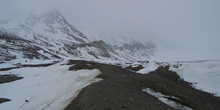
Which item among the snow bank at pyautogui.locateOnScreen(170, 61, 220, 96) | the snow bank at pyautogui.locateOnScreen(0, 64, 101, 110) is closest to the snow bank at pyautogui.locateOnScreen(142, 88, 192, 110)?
the snow bank at pyautogui.locateOnScreen(0, 64, 101, 110)

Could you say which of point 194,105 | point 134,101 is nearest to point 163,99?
point 194,105

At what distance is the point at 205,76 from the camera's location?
23.2 meters

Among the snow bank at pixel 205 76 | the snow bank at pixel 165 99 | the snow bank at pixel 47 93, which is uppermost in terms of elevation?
the snow bank at pixel 205 76

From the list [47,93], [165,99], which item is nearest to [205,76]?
[165,99]

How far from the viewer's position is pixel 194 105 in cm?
1098

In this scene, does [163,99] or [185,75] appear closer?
[163,99]

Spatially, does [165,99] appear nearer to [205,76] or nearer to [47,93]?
[47,93]

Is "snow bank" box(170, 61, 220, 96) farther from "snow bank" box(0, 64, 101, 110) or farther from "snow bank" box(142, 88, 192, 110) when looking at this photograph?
"snow bank" box(0, 64, 101, 110)

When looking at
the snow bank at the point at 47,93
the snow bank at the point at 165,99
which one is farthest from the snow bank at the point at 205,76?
the snow bank at the point at 47,93

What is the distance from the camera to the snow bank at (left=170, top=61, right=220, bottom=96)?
19858 millimetres

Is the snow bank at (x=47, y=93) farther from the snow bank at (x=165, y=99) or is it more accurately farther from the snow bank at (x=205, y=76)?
the snow bank at (x=205, y=76)

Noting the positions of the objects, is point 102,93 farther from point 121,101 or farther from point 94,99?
point 121,101

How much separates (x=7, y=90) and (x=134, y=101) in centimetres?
2391

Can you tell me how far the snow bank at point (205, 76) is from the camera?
1986 cm
